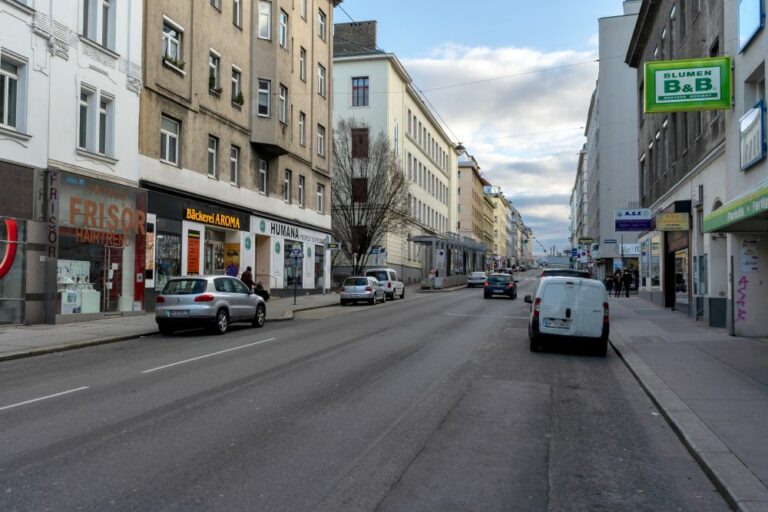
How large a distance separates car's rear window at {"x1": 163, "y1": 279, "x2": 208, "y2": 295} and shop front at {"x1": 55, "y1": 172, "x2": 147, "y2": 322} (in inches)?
134

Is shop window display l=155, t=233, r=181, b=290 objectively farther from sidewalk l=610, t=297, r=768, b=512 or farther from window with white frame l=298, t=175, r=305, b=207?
sidewalk l=610, t=297, r=768, b=512

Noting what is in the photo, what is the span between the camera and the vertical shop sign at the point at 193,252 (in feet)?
80.7

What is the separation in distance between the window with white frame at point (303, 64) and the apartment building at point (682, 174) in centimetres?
1695

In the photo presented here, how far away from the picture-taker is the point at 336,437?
20.9ft

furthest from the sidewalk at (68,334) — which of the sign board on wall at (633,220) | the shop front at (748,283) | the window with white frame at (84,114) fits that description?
the sign board on wall at (633,220)

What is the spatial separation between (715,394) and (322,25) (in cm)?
3456

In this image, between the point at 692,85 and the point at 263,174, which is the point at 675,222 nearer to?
the point at 692,85

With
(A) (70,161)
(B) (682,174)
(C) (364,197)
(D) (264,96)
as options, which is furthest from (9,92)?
(C) (364,197)

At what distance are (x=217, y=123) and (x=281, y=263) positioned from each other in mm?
8492

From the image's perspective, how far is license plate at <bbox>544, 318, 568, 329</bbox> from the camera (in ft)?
43.2

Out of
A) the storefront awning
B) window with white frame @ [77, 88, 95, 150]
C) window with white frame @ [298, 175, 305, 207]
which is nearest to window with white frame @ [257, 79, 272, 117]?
window with white frame @ [298, 175, 305, 207]

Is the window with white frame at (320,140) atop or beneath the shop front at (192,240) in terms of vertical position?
atop

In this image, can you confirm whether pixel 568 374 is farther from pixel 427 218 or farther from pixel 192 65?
pixel 427 218

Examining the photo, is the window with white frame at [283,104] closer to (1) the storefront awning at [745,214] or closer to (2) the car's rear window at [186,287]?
(2) the car's rear window at [186,287]
